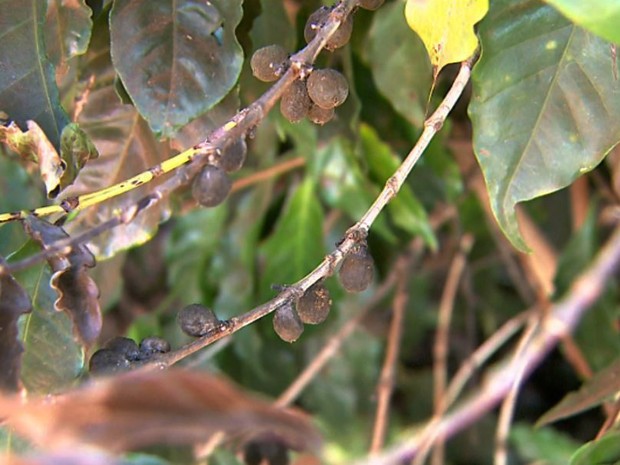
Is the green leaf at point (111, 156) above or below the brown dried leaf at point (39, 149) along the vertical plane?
below

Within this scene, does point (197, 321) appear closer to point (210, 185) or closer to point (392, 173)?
point (210, 185)

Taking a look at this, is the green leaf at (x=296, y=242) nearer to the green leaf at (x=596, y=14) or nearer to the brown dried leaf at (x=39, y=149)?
the brown dried leaf at (x=39, y=149)

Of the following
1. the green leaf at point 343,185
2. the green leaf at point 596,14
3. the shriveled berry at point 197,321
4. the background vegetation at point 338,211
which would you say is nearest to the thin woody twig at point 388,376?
the background vegetation at point 338,211

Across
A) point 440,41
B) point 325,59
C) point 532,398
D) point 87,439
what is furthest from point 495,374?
point 87,439

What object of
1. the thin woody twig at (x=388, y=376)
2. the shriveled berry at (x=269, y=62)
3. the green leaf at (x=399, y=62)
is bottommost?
the thin woody twig at (x=388, y=376)

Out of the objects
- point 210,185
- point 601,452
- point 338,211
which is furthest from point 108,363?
point 338,211

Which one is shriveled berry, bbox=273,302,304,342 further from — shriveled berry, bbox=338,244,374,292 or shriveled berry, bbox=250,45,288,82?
Result: shriveled berry, bbox=250,45,288,82
